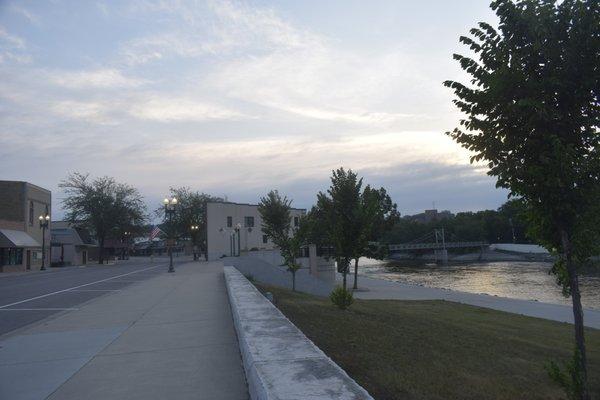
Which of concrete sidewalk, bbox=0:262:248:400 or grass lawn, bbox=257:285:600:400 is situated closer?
concrete sidewalk, bbox=0:262:248:400

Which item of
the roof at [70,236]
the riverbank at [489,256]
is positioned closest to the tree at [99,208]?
the roof at [70,236]

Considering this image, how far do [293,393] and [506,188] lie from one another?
5.13m

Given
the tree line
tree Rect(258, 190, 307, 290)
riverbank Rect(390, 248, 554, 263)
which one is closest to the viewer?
tree Rect(258, 190, 307, 290)

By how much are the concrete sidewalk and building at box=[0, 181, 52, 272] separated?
3809cm

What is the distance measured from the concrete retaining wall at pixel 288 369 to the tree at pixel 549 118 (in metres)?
3.71

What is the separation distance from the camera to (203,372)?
217 inches

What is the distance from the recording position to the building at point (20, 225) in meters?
43.5

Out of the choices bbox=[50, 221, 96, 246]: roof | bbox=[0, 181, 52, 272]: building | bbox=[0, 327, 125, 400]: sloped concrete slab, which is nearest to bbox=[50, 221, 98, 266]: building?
bbox=[50, 221, 96, 246]: roof

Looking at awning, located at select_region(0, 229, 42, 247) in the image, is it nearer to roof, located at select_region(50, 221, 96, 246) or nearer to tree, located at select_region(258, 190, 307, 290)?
roof, located at select_region(50, 221, 96, 246)

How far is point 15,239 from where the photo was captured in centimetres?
4388

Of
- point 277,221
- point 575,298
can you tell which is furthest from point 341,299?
point 277,221

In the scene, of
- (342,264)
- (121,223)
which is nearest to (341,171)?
(342,264)

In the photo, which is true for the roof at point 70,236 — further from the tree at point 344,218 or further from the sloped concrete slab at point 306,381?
the sloped concrete slab at point 306,381

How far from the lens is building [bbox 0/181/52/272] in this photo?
143ft
